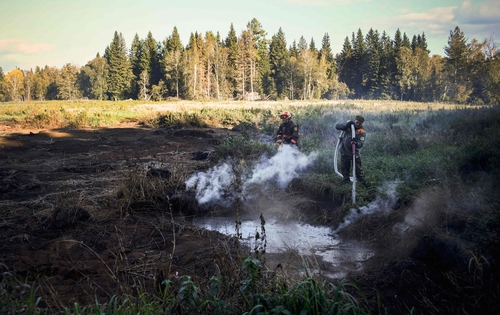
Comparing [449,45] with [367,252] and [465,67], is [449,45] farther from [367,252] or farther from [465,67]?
[367,252]

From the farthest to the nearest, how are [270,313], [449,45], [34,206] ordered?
[449,45] → [34,206] → [270,313]

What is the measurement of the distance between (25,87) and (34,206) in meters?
115

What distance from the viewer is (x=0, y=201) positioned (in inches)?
344

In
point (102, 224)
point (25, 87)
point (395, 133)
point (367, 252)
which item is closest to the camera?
point (367, 252)

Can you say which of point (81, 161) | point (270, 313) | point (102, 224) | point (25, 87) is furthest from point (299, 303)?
point (25, 87)

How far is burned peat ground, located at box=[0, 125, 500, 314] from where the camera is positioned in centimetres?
447

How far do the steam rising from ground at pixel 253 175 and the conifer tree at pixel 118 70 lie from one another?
2678 inches

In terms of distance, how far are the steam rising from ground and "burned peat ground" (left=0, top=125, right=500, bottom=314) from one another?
36 cm

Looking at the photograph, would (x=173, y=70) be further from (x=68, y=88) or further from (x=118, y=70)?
(x=68, y=88)

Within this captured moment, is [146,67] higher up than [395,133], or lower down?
higher up

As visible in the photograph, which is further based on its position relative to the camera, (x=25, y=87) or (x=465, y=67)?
(x=25, y=87)

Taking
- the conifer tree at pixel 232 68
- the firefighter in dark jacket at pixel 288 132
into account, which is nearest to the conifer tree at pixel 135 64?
the conifer tree at pixel 232 68

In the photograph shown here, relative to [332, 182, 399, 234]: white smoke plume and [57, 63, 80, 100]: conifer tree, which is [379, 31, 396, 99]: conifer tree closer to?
[332, 182, 399, 234]: white smoke plume

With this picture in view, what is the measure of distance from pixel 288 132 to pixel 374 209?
448 cm
